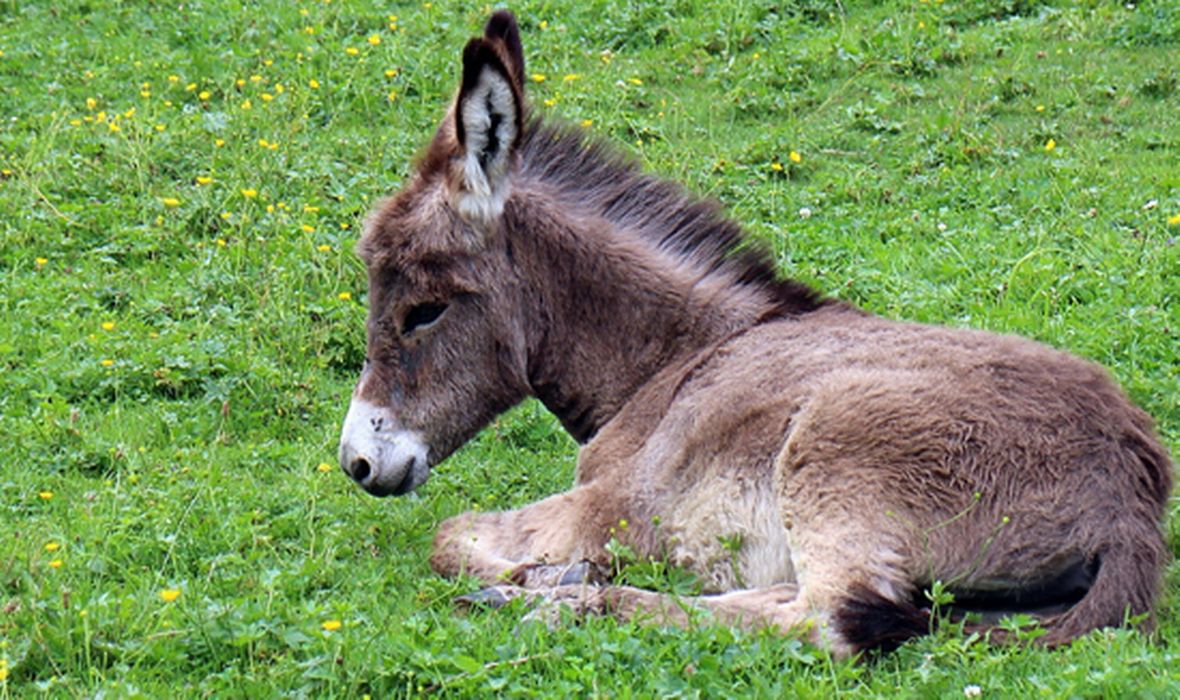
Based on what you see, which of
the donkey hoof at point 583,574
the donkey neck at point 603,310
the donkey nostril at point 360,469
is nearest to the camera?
the donkey hoof at point 583,574

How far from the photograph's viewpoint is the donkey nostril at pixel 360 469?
581 cm

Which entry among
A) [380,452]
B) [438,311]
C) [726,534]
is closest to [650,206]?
[438,311]

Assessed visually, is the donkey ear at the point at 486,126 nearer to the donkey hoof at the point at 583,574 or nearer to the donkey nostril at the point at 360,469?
the donkey nostril at the point at 360,469

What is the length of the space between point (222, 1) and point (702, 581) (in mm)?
8992

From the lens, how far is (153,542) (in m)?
5.62

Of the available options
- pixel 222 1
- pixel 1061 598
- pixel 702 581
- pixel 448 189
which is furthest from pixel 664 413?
pixel 222 1

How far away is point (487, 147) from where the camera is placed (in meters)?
5.91

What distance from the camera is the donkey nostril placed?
19.1 feet

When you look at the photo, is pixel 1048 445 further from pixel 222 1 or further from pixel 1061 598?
pixel 222 1

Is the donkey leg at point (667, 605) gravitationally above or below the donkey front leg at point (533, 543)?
above

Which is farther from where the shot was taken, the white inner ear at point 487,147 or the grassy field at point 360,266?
the white inner ear at point 487,147

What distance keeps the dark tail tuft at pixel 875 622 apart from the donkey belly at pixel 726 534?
0.42 metres

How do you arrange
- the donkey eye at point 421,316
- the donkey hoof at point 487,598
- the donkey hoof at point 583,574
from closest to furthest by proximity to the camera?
the donkey hoof at point 487,598 → the donkey hoof at point 583,574 → the donkey eye at point 421,316

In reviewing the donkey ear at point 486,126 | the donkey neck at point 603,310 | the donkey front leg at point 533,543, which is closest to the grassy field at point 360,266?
the donkey front leg at point 533,543
